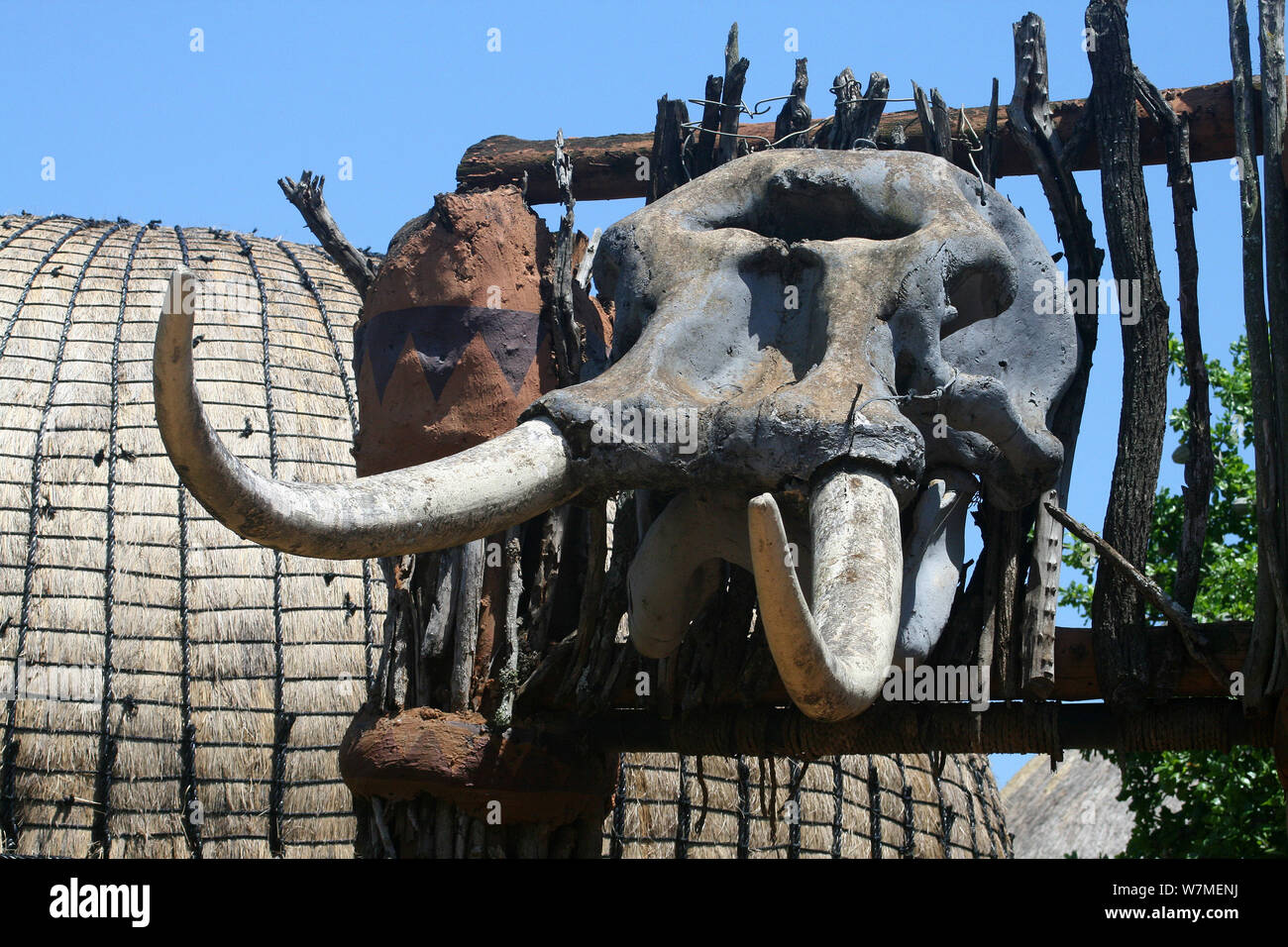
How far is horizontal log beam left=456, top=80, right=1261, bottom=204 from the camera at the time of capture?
5.77 metres

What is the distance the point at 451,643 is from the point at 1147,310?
2.58 meters

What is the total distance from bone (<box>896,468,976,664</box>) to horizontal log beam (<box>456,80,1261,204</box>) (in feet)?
4.79

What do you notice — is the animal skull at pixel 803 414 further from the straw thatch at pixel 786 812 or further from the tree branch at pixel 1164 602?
the straw thatch at pixel 786 812

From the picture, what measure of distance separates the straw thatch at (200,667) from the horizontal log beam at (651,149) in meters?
2.71

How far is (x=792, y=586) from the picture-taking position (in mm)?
3090

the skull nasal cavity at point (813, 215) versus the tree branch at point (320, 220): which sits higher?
the tree branch at point (320, 220)

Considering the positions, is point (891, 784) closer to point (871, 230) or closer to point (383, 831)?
point (383, 831)

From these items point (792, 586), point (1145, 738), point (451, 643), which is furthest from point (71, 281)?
point (792, 586)

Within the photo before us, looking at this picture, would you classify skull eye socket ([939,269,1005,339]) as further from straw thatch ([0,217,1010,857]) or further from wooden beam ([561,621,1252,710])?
straw thatch ([0,217,1010,857])

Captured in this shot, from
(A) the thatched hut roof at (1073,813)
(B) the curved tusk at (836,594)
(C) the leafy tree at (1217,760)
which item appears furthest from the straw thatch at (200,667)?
(A) the thatched hut roof at (1073,813)

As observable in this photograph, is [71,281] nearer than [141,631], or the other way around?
[141,631]

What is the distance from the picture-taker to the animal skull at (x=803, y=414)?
360cm

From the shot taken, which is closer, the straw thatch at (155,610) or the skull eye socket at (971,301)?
the skull eye socket at (971,301)
